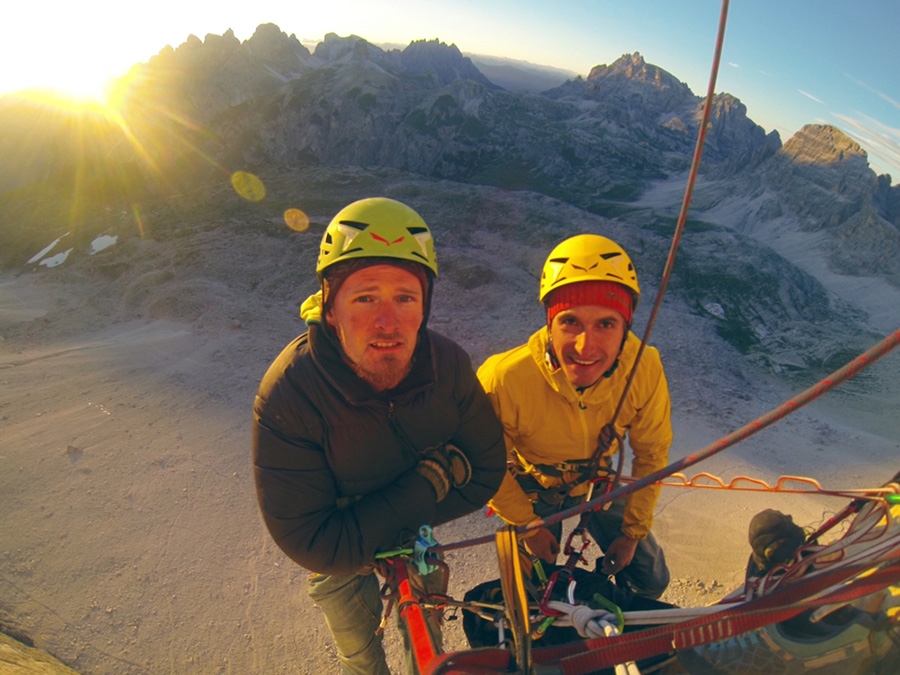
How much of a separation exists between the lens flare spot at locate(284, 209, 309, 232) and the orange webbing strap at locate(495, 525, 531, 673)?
14.4 m

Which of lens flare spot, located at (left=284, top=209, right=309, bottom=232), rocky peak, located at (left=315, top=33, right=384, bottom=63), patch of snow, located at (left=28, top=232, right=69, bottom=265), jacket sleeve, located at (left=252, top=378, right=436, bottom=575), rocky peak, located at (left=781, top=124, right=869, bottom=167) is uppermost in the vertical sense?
rocky peak, located at (left=315, top=33, right=384, bottom=63)

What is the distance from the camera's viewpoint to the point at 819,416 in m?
7.91

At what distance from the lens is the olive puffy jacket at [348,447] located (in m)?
2.21

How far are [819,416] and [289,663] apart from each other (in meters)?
8.64

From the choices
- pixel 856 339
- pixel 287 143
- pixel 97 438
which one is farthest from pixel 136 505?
pixel 287 143

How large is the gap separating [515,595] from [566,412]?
129 centimetres

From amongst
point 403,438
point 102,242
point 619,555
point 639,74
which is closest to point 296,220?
point 102,242

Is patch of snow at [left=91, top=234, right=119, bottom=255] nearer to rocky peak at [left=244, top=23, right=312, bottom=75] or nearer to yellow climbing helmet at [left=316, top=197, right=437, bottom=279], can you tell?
yellow climbing helmet at [left=316, top=197, right=437, bottom=279]

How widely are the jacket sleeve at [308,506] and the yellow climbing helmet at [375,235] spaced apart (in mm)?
761

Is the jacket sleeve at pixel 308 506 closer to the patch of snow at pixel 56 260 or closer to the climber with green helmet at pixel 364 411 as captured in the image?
the climber with green helmet at pixel 364 411

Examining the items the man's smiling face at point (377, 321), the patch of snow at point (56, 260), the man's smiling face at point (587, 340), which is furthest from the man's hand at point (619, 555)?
the patch of snow at point (56, 260)

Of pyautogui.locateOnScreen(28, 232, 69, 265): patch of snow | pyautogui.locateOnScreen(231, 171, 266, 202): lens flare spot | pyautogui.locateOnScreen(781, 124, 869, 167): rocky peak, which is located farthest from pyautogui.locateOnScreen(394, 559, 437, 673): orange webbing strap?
pyautogui.locateOnScreen(781, 124, 869, 167): rocky peak

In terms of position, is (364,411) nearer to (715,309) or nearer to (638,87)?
(715,309)

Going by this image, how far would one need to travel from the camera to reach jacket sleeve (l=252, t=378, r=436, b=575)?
2.20 m
